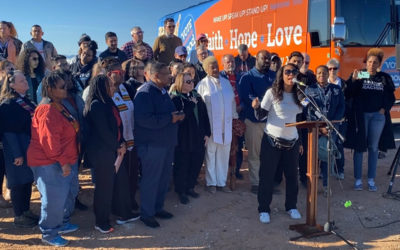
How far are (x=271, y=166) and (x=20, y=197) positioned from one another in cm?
300

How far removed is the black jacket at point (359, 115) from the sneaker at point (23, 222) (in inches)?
176

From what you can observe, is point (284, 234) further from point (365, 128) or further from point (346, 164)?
point (346, 164)

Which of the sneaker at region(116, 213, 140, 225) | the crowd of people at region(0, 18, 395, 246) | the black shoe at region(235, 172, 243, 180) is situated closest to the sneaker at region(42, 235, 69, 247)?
the crowd of people at region(0, 18, 395, 246)

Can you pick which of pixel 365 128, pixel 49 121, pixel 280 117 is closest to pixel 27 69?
pixel 49 121

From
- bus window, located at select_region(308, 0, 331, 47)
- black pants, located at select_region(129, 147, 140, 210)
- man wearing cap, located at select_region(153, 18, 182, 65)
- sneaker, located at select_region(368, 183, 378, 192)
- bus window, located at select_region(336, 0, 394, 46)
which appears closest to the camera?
black pants, located at select_region(129, 147, 140, 210)

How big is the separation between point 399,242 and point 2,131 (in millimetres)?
4573

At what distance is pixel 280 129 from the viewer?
4.51 metres

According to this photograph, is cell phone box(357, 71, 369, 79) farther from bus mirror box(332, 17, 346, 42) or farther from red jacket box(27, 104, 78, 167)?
red jacket box(27, 104, 78, 167)

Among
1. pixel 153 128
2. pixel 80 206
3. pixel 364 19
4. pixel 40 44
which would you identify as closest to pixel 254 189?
pixel 153 128

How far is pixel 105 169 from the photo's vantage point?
430 centimetres

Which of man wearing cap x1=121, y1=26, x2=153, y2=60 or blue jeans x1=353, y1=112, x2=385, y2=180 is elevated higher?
man wearing cap x1=121, y1=26, x2=153, y2=60

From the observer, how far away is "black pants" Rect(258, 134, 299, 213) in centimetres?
459

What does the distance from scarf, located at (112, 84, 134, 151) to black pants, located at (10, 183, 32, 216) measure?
1.29 m

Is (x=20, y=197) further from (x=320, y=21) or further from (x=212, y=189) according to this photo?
(x=320, y=21)
